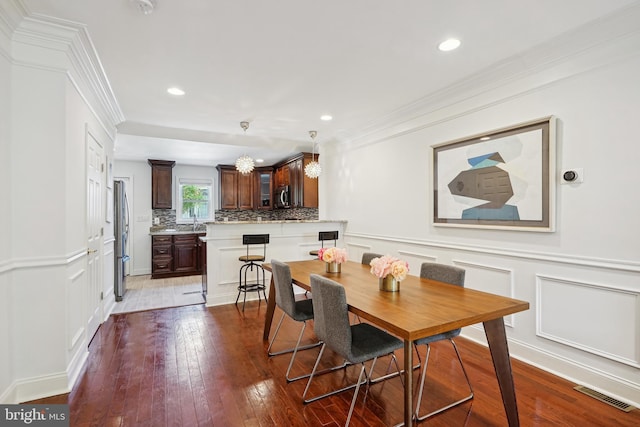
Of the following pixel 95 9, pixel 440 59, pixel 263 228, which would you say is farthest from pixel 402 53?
pixel 263 228

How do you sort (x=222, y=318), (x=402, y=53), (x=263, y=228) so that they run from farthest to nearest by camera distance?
(x=263, y=228), (x=222, y=318), (x=402, y=53)

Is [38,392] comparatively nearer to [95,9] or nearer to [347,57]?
[95,9]

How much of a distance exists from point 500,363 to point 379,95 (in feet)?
8.98

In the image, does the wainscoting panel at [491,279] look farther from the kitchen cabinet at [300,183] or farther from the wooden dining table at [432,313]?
the kitchen cabinet at [300,183]

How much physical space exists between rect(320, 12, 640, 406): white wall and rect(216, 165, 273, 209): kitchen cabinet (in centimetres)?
491

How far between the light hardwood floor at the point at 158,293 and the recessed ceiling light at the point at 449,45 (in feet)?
13.9

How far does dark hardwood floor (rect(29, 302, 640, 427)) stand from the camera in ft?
6.32

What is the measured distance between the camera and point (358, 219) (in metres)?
4.88

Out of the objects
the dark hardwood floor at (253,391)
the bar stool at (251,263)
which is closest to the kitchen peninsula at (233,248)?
the bar stool at (251,263)

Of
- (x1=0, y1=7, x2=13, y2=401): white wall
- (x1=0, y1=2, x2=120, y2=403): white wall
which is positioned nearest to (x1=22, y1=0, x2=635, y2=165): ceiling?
(x1=0, y1=2, x2=120, y2=403): white wall

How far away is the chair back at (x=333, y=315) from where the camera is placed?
179 cm

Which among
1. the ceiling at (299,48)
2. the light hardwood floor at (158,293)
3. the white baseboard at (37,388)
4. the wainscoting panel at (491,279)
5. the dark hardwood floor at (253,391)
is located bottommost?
the light hardwood floor at (158,293)

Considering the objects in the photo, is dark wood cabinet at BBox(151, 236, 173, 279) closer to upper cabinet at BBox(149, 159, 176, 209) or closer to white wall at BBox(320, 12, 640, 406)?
upper cabinet at BBox(149, 159, 176, 209)

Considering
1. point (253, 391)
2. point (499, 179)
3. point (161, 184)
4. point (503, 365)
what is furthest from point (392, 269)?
point (161, 184)
